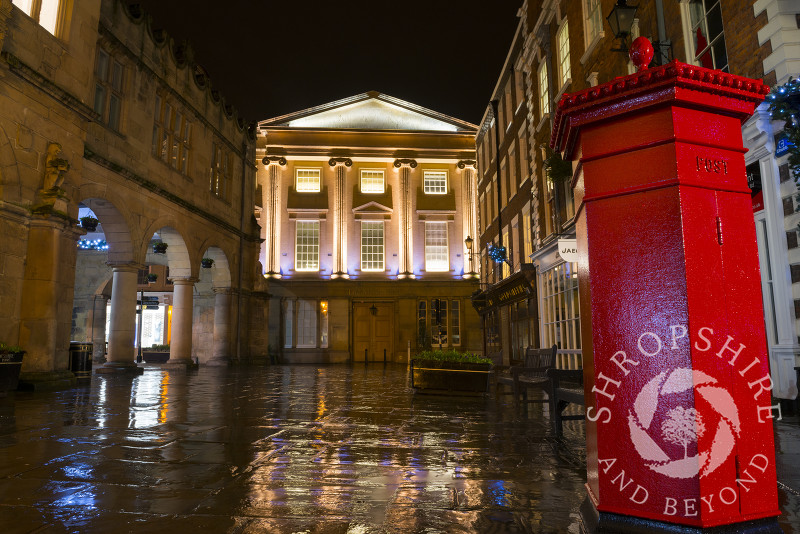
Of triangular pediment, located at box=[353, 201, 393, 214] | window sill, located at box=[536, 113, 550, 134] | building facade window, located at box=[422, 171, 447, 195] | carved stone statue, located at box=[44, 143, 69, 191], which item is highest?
building facade window, located at box=[422, 171, 447, 195]

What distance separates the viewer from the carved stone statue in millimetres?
10758

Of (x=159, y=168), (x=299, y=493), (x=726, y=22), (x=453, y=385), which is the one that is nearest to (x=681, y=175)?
(x=299, y=493)

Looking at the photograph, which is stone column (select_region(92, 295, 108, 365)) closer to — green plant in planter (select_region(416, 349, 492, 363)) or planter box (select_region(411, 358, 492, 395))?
planter box (select_region(411, 358, 492, 395))

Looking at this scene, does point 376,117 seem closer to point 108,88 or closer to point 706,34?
point 108,88

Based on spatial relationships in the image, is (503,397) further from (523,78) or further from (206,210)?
(206,210)

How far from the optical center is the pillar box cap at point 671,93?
216 cm

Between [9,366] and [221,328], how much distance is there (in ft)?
41.4

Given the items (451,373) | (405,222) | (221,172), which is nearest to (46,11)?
(221,172)

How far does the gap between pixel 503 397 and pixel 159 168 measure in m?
13.4

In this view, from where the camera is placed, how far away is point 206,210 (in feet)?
66.6

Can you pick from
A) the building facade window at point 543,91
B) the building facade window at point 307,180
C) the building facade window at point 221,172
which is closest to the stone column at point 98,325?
the building facade window at point 221,172

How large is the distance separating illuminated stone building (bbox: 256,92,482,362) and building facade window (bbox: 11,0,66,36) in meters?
19.5

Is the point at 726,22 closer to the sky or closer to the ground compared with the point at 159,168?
closer to the ground

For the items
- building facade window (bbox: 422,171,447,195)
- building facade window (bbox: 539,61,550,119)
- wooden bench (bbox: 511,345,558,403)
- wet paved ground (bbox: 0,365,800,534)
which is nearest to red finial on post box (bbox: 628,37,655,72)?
wet paved ground (bbox: 0,365,800,534)
